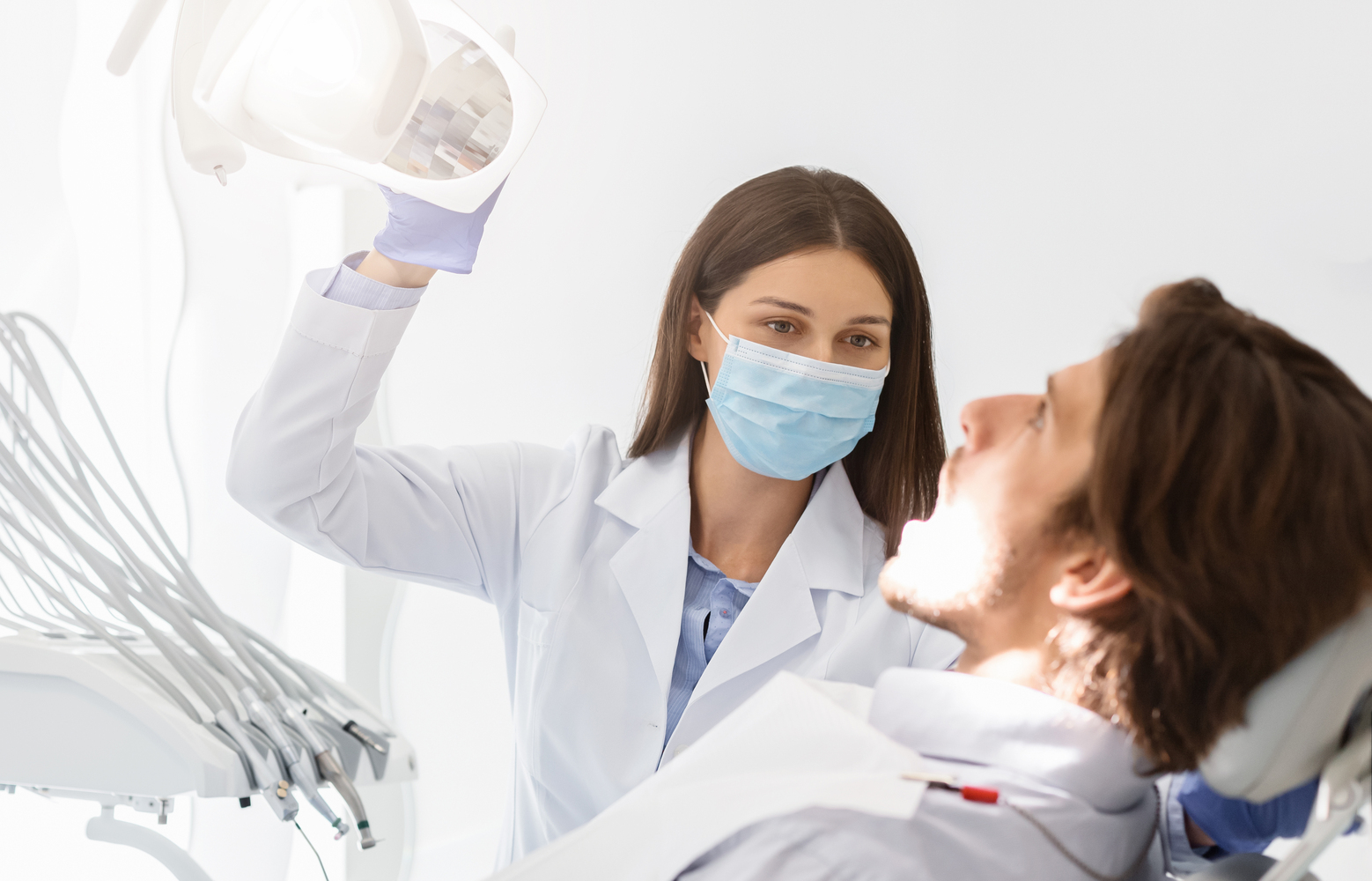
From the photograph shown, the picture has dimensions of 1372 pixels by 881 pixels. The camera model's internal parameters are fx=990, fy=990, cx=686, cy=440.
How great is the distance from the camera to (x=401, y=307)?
1.32m

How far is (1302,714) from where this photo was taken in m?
0.84

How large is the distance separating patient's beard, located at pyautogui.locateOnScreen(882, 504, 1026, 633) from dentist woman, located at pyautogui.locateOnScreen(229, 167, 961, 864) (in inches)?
15.2

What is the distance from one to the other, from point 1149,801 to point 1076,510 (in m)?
0.33

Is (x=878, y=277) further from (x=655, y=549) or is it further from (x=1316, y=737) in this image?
(x=1316, y=737)

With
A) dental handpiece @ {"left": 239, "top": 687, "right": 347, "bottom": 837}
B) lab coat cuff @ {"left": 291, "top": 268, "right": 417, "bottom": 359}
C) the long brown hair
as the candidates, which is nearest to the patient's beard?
the long brown hair

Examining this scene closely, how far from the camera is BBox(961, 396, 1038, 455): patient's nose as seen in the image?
116cm

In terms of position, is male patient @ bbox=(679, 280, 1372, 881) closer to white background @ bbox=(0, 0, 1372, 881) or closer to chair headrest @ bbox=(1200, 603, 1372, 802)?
chair headrest @ bbox=(1200, 603, 1372, 802)

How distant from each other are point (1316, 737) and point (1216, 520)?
0.65 ft

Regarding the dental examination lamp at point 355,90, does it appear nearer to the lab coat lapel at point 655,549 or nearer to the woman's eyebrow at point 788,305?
the woman's eyebrow at point 788,305

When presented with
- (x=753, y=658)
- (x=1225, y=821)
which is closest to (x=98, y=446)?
(x=753, y=658)

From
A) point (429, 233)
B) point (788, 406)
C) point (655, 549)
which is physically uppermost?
point (429, 233)

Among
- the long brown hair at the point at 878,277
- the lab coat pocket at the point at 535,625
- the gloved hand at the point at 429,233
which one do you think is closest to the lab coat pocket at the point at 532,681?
the lab coat pocket at the point at 535,625

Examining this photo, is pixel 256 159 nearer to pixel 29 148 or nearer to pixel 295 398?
pixel 29 148

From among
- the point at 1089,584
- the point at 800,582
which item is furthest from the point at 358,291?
the point at 1089,584
